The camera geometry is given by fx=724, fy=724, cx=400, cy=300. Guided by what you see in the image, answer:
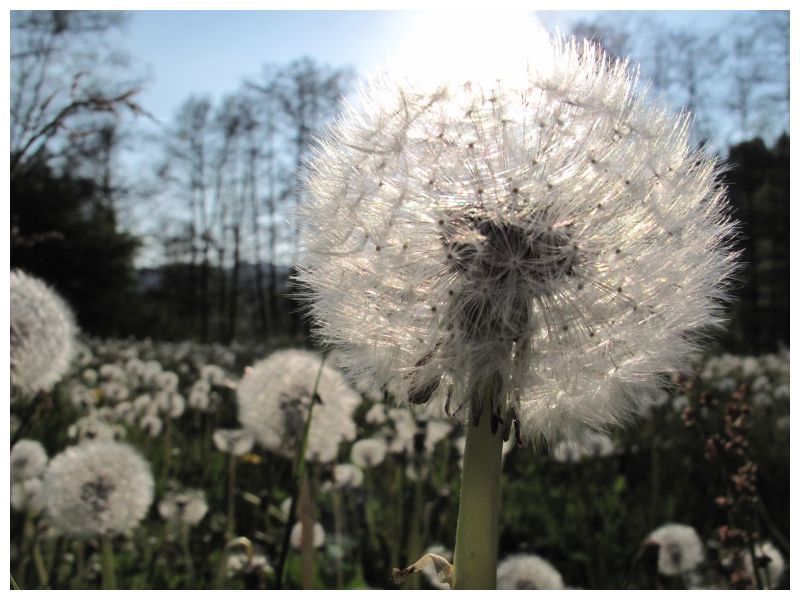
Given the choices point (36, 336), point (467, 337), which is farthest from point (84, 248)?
point (467, 337)

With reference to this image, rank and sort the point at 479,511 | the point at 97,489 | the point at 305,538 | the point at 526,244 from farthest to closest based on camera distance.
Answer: the point at 97,489 → the point at 305,538 → the point at 526,244 → the point at 479,511

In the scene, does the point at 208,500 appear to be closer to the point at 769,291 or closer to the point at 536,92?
the point at 536,92

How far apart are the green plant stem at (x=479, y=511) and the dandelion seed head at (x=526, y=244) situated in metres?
0.06

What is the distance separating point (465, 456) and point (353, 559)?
1.85 m

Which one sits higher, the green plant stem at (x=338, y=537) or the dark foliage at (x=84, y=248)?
the dark foliage at (x=84, y=248)

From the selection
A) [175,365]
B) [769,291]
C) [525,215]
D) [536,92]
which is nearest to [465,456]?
[525,215]

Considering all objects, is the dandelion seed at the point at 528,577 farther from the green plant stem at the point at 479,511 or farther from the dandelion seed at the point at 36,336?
the dandelion seed at the point at 36,336

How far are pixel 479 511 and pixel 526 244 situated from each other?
42 centimetres

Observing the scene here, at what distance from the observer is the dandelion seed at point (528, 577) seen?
1.98 m

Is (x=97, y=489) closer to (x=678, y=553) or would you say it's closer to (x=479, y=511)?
(x=479, y=511)

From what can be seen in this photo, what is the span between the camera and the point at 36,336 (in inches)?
74.9

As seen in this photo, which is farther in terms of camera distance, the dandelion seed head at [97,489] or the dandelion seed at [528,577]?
the dandelion seed at [528,577]

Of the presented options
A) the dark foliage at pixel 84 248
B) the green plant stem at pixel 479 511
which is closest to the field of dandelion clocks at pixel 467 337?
the green plant stem at pixel 479 511

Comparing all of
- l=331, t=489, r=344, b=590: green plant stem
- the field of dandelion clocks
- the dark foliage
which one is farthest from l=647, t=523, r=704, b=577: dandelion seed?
the dark foliage
